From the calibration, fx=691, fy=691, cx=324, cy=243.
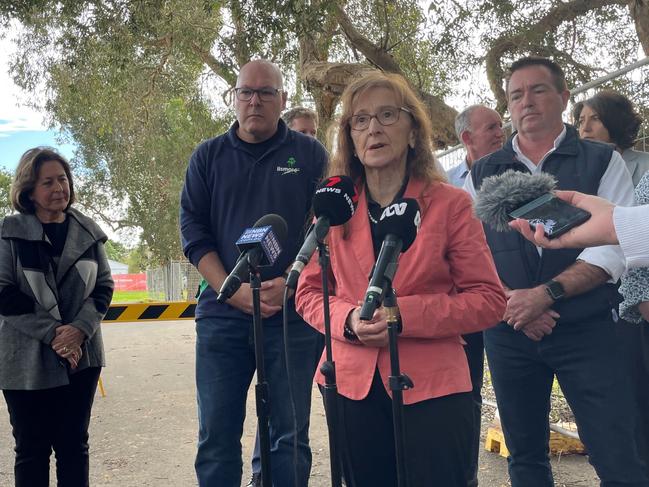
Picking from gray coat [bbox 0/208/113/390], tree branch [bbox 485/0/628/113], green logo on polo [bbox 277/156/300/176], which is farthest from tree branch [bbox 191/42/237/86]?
green logo on polo [bbox 277/156/300/176]

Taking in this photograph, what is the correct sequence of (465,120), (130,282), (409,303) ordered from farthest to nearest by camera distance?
(130,282) → (465,120) → (409,303)

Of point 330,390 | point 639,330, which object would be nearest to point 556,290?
point 639,330

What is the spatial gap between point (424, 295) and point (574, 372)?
3.76 ft

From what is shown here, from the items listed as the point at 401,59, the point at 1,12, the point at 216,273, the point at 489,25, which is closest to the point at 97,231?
the point at 216,273

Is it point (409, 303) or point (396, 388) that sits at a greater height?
point (409, 303)

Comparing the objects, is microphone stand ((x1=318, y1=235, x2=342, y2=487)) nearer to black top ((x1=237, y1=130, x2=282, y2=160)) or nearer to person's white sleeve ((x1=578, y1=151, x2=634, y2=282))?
person's white sleeve ((x1=578, y1=151, x2=634, y2=282))

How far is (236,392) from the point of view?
3.63 meters

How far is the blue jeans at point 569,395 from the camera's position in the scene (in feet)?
10.3

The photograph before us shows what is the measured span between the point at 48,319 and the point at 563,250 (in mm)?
2986

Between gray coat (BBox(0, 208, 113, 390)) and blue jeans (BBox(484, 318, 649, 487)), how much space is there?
2.47 metres

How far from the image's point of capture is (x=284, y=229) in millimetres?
2602

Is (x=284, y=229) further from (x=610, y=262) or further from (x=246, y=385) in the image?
(x=610, y=262)

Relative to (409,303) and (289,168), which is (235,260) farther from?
(409,303)

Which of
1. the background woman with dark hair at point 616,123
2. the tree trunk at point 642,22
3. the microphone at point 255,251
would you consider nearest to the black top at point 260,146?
the microphone at point 255,251
